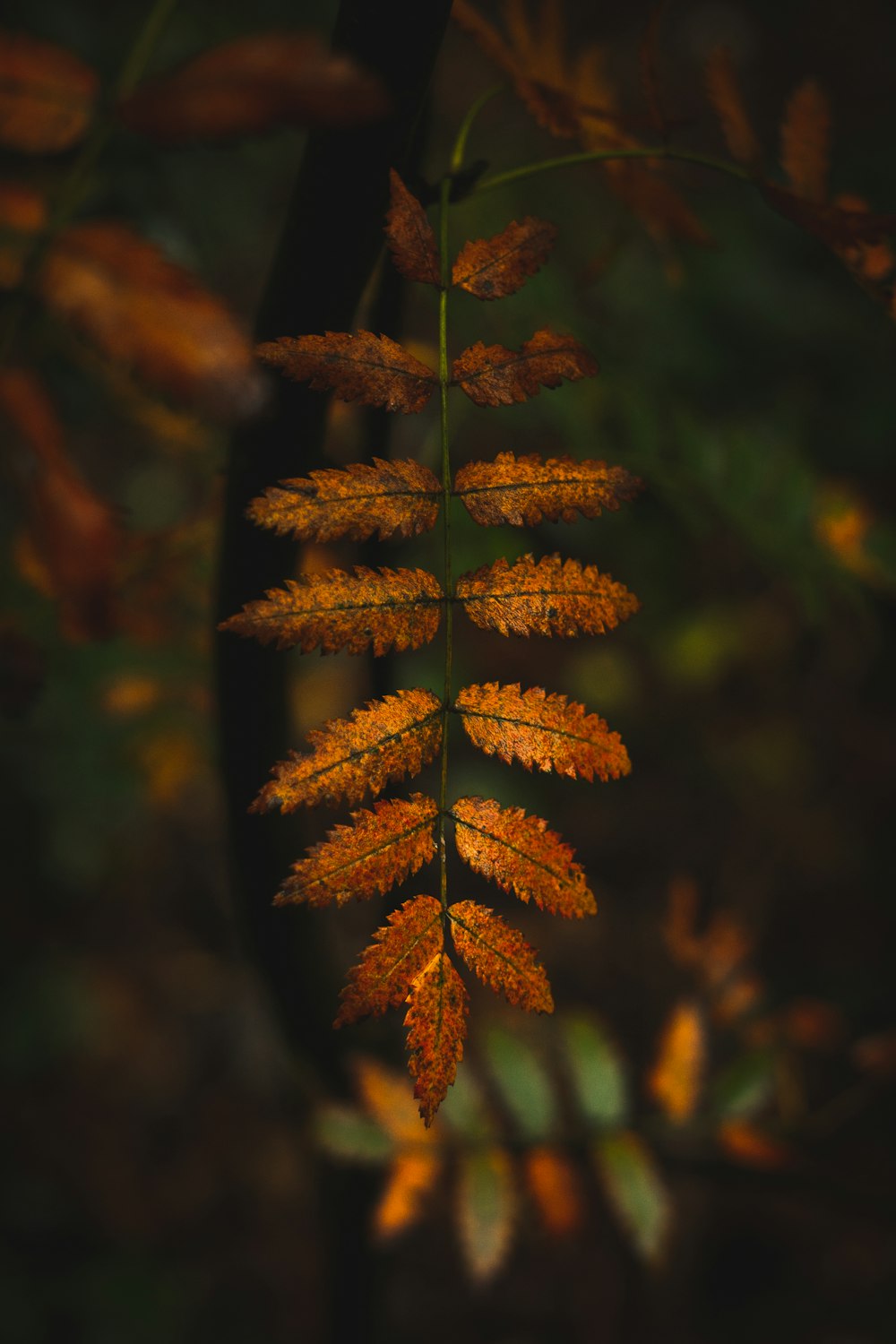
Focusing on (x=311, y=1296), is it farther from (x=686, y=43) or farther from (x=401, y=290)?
(x=686, y=43)

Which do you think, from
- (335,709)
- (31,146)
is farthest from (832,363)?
A: (31,146)

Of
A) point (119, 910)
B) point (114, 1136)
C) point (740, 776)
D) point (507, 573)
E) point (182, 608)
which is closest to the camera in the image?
point (507, 573)

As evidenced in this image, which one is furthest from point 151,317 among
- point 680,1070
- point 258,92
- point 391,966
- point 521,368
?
point 680,1070

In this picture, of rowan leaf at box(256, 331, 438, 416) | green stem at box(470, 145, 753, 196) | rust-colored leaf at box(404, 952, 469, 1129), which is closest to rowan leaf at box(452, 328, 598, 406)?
rowan leaf at box(256, 331, 438, 416)

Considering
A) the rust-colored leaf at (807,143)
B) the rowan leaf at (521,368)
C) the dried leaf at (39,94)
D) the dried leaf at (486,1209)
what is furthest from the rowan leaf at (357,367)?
the dried leaf at (486,1209)

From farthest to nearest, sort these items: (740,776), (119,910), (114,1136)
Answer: (740,776) < (119,910) < (114,1136)

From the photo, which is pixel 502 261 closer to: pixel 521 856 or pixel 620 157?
pixel 620 157

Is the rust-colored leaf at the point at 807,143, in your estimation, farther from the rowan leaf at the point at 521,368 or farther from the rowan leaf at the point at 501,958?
the rowan leaf at the point at 501,958
